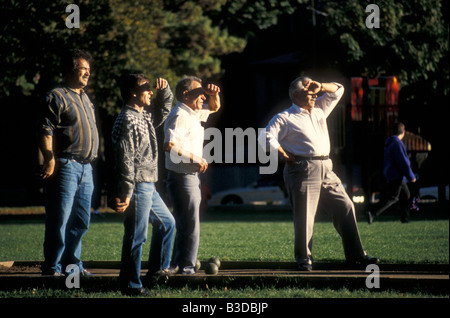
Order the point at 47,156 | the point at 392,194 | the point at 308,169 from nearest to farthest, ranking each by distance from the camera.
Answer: the point at 47,156
the point at 308,169
the point at 392,194

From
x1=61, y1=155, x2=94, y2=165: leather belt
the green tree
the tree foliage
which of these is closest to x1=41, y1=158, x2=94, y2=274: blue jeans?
x1=61, y1=155, x2=94, y2=165: leather belt

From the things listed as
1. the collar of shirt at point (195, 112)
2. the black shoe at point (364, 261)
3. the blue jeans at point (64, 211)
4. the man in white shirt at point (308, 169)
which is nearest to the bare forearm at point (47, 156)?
the blue jeans at point (64, 211)

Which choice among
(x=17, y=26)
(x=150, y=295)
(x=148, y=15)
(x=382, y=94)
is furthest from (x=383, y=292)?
(x=382, y=94)

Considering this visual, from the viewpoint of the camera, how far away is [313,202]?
8641 mm

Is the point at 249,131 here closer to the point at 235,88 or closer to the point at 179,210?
the point at 235,88

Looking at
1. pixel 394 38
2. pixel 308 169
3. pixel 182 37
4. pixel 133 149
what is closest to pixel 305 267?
pixel 308 169

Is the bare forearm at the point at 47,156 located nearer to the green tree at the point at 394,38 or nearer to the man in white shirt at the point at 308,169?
the man in white shirt at the point at 308,169

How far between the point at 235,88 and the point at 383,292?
40.1 metres

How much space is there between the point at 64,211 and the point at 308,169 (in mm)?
2677

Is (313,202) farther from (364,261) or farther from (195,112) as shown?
(195,112)

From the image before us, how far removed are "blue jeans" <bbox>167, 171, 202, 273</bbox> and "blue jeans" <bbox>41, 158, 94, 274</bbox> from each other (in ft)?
2.94

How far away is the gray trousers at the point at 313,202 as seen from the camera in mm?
8570

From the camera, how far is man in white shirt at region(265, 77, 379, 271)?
859cm

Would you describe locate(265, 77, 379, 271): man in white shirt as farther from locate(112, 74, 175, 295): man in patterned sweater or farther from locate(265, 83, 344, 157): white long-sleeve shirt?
locate(112, 74, 175, 295): man in patterned sweater
